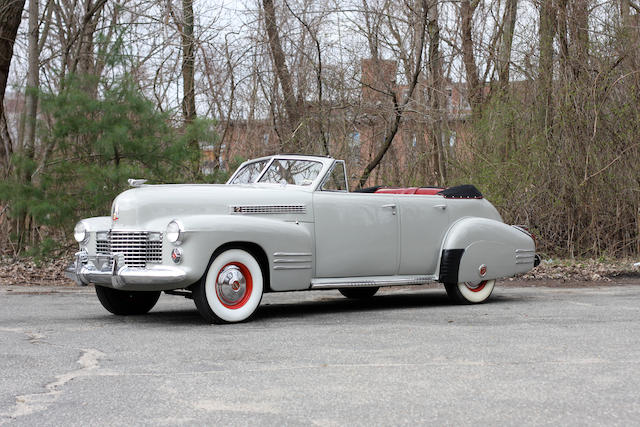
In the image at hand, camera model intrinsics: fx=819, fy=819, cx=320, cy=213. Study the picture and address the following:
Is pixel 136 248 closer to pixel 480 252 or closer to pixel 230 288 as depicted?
pixel 230 288

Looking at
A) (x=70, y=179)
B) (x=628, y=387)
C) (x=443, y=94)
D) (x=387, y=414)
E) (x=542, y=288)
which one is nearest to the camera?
(x=387, y=414)

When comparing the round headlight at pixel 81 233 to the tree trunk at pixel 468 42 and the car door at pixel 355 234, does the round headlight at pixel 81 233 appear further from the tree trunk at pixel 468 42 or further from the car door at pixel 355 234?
the tree trunk at pixel 468 42

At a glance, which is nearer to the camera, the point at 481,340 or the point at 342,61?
the point at 481,340

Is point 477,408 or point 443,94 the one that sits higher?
point 443,94

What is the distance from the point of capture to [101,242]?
7879 millimetres

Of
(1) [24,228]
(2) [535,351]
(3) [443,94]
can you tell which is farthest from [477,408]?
(3) [443,94]

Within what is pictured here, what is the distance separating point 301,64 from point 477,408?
16.2 m

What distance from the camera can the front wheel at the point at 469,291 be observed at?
9.45 meters

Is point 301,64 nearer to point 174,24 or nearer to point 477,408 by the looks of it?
A: point 174,24

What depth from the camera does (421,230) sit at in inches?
362

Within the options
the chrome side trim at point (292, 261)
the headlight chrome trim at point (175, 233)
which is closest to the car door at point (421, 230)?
the chrome side trim at point (292, 261)

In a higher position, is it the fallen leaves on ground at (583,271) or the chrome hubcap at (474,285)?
the chrome hubcap at (474,285)

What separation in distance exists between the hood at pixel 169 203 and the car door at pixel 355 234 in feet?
2.62

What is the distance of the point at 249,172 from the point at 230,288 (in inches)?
80.1
